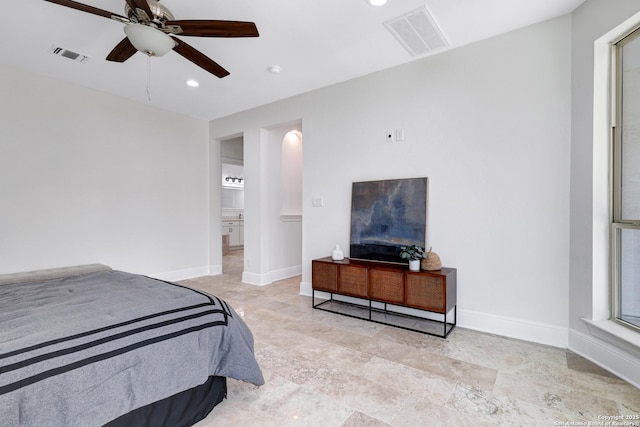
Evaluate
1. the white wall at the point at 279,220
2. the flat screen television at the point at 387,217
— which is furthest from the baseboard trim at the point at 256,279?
the flat screen television at the point at 387,217

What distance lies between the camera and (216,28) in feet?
6.81

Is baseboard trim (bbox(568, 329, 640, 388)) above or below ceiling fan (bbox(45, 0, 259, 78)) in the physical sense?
below

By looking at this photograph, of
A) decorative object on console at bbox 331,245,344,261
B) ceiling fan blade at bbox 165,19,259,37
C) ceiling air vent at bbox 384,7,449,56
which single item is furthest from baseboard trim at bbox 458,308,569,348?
ceiling fan blade at bbox 165,19,259,37

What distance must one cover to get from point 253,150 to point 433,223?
295 cm

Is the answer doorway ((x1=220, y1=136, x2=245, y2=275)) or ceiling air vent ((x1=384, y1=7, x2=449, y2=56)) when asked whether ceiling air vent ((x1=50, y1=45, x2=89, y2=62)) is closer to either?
ceiling air vent ((x1=384, y1=7, x2=449, y2=56))

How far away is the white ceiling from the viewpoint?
2.38m

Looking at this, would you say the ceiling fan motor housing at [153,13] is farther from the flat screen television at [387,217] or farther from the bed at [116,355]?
the flat screen television at [387,217]

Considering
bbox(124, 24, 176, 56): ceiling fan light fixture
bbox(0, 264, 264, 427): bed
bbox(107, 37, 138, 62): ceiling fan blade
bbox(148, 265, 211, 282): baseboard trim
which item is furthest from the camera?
bbox(148, 265, 211, 282): baseboard trim

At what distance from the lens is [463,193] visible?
9.69 ft

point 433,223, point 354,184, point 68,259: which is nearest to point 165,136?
point 68,259

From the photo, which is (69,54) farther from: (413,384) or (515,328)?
(515,328)

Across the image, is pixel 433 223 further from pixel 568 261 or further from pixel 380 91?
pixel 380 91

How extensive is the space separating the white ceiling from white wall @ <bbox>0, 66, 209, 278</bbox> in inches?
15.8

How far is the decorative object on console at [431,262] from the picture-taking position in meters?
2.85
